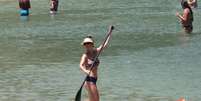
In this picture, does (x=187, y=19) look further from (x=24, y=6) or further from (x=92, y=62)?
(x=92, y=62)

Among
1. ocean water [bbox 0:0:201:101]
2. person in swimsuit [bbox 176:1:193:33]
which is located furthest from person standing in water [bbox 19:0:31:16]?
person in swimsuit [bbox 176:1:193:33]

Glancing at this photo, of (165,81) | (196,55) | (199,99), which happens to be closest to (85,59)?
(199,99)

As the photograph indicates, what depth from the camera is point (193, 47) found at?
27969 mm

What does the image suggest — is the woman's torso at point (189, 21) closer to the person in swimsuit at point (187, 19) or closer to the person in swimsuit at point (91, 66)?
the person in swimsuit at point (187, 19)

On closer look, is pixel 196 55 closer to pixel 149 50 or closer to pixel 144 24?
pixel 149 50

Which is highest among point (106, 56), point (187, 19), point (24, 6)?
point (106, 56)

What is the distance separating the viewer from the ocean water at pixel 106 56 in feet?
62.0

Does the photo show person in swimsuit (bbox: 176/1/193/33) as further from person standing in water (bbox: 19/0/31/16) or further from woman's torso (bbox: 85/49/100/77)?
woman's torso (bbox: 85/49/100/77)

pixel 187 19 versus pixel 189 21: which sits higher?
pixel 187 19

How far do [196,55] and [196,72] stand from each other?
412cm

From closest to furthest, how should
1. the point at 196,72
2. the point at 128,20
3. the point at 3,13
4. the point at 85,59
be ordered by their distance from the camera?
the point at 85,59, the point at 196,72, the point at 128,20, the point at 3,13

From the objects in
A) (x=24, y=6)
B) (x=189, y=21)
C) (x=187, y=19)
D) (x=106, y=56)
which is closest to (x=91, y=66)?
(x=106, y=56)

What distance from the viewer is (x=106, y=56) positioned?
26000 millimetres

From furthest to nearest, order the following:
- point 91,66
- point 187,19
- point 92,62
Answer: point 187,19, point 92,62, point 91,66
